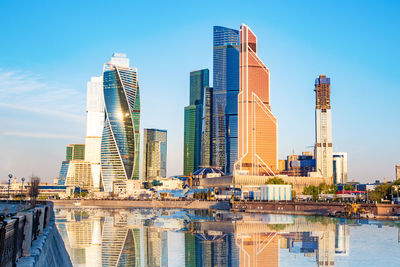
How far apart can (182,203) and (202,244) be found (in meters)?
148

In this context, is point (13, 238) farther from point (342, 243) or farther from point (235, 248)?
point (342, 243)

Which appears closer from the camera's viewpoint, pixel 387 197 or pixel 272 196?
pixel 387 197

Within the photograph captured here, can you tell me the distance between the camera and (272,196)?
16362 cm

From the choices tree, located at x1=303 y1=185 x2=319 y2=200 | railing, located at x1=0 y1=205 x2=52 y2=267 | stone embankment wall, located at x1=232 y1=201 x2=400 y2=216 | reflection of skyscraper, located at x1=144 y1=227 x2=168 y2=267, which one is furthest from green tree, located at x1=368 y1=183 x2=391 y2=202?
railing, located at x1=0 y1=205 x2=52 y2=267

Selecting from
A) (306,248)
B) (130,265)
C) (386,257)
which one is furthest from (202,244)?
(386,257)

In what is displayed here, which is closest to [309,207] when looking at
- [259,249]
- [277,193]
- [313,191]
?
[277,193]

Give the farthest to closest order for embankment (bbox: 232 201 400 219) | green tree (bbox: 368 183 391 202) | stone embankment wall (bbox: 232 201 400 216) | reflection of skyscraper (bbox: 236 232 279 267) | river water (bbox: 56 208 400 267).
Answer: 1. green tree (bbox: 368 183 391 202)
2. stone embankment wall (bbox: 232 201 400 216)
3. embankment (bbox: 232 201 400 219)
4. river water (bbox: 56 208 400 267)
5. reflection of skyscraper (bbox: 236 232 279 267)

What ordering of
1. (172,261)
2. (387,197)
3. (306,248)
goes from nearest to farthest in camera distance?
(172,261) → (306,248) → (387,197)

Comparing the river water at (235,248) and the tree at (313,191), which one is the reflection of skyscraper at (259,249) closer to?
the river water at (235,248)

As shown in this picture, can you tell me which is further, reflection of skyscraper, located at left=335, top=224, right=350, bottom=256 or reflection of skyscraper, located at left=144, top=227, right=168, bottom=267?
reflection of skyscraper, located at left=335, top=224, right=350, bottom=256

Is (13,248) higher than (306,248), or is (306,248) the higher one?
(13,248)

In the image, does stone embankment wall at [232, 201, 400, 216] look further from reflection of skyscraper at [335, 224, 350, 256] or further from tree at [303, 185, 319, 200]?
reflection of skyscraper at [335, 224, 350, 256]

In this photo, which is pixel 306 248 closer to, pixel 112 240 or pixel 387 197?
pixel 112 240

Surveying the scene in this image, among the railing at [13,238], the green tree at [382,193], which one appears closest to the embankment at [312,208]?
the green tree at [382,193]
